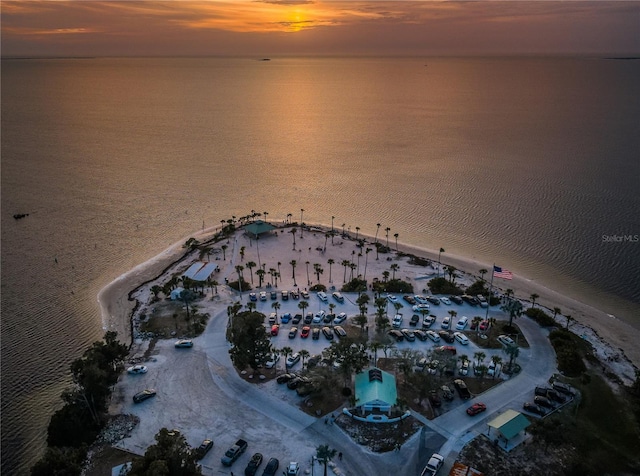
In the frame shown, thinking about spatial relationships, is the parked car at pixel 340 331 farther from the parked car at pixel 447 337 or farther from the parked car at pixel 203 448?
the parked car at pixel 203 448

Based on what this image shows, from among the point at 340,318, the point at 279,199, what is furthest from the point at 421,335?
the point at 279,199

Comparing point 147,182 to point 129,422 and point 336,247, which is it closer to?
point 336,247

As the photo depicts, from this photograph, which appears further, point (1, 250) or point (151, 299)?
point (1, 250)

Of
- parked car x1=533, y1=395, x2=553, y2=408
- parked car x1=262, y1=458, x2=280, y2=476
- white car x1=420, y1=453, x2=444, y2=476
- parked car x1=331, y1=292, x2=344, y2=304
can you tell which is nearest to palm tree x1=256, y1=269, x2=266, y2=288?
parked car x1=331, y1=292, x2=344, y2=304

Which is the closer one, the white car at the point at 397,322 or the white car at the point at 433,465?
the white car at the point at 433,465

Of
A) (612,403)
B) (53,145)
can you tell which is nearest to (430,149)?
(612,403)

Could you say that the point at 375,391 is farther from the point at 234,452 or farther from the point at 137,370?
the point at 137,370

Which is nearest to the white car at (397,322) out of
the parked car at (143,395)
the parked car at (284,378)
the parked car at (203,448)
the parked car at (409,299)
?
the parked car at (409,299)
